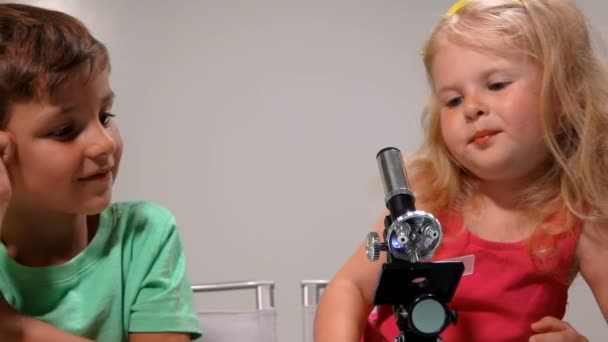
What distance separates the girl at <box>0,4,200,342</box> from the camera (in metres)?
0.84

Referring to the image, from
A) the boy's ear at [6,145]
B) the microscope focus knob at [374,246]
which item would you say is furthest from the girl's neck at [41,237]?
the microscope focus knob at [374,246]

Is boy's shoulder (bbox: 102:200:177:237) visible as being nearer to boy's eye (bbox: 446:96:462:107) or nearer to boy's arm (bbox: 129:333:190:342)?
boy's arm (bbox: 129:333:190:342)

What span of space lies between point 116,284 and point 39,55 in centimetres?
30

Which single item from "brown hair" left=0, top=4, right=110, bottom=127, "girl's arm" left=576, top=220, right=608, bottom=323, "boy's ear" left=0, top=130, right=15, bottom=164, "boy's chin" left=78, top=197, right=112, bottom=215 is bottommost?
"girl's arm" left=576, top=220, right=608, bottom=323

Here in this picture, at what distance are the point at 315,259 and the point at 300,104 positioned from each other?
354mm

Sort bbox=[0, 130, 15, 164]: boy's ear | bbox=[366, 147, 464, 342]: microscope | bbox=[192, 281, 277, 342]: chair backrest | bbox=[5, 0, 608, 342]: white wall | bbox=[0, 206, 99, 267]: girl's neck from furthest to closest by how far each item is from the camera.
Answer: bbox=[5, 0, 608, 342]: white wall < bbox=[192, 281, 277, 342]: chair backrest < bbox=[0, 206, 99, 267]: girl's neck < bbox=[0, 130, 15, 164]: boy's ear < bbox=[366, 147, 464, 342]: microscope

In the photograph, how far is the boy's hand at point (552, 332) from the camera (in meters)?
0.84

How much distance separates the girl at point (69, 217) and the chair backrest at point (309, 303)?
0.32 m

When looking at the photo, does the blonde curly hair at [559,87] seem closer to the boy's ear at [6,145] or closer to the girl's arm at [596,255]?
the girl's arm at [596,255]

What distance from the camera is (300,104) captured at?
5.49 ft

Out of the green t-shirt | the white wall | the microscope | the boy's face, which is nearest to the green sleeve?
the green t-shirt

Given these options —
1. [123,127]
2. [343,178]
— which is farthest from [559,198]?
[123,127]

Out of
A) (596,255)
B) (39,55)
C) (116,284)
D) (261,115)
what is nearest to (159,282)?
(116,284)

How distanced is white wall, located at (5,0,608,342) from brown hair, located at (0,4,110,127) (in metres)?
0.76
